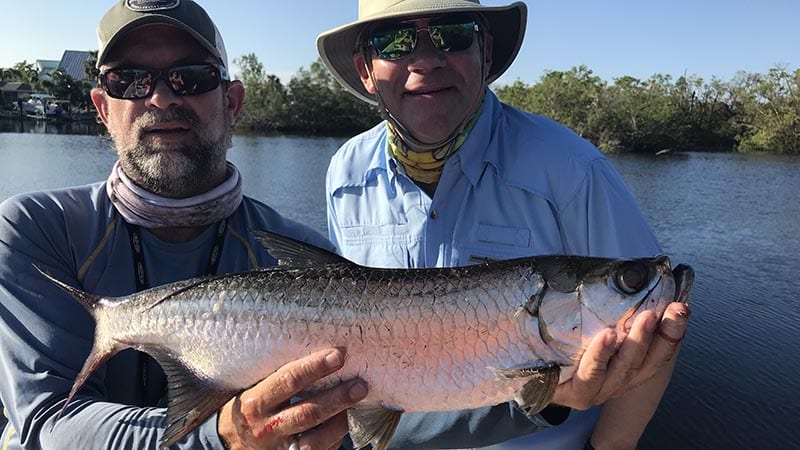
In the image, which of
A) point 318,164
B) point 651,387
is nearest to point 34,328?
point 651,387

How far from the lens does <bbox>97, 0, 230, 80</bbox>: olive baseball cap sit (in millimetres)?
3168

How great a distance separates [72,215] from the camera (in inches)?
119

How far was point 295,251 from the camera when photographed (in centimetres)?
276

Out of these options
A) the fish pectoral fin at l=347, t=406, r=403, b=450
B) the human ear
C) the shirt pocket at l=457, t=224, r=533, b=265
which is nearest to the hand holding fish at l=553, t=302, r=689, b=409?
the fish pectoral fin at l=347, t=406, r=403, b=450

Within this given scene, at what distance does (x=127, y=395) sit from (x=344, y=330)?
1314mm

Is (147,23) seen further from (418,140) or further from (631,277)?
(631,277)

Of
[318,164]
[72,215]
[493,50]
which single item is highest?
[493,50]

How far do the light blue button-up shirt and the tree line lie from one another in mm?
63126

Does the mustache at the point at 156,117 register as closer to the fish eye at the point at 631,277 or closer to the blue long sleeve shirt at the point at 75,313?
the blue long sleeve shirt at the point at 75,313

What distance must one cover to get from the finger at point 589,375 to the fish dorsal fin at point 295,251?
1.12m

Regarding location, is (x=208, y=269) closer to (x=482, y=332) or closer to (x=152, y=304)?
(x=152, y=304)

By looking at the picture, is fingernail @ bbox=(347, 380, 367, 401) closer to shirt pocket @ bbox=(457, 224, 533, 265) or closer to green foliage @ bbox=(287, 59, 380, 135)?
shirt pocket @ bbox=(457, 224, 533, 265)

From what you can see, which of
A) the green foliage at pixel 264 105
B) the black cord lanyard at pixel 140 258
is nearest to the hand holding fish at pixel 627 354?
the black cord lanyard at pixel 140 258

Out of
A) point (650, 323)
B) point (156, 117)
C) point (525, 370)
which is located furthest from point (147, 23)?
point (650, 323)
